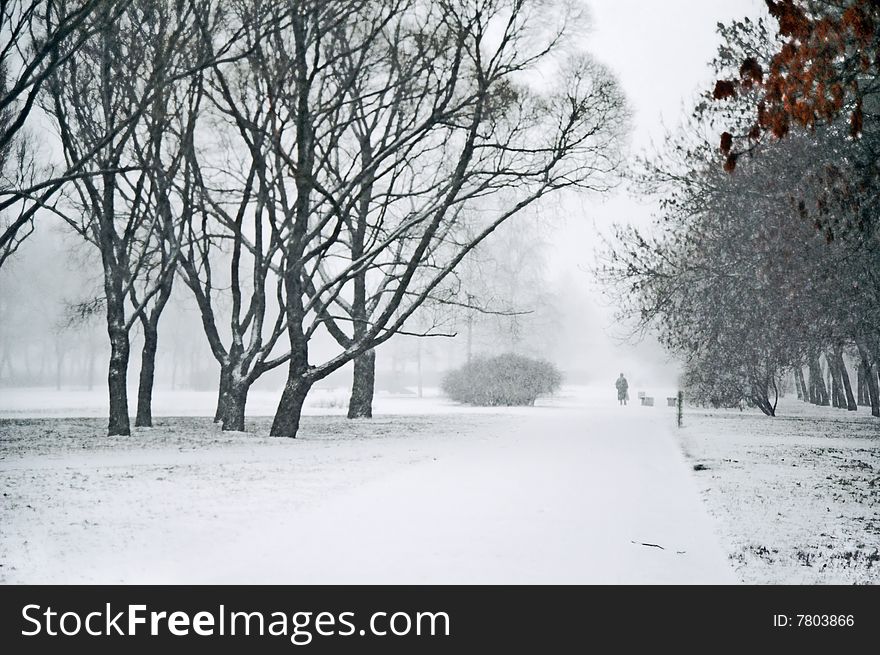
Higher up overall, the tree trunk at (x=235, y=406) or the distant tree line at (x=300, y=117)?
the distant tree line at (x=300, y=117)

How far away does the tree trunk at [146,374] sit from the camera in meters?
20.2

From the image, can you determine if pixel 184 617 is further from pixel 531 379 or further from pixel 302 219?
pixel 531 379

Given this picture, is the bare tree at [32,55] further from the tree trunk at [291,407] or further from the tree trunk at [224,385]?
the tree trunk at [291,407]

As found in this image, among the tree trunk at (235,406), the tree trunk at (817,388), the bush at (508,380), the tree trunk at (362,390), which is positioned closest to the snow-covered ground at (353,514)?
the tree trunk at (235,406)

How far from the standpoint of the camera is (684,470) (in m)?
11.9

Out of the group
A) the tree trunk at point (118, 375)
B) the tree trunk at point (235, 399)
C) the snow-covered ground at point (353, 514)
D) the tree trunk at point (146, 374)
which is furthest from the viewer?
the tree trunk at point (146, 374)

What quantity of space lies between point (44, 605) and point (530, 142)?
15361 mm

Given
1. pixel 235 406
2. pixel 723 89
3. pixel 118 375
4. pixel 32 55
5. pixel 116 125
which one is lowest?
pixel 235 406

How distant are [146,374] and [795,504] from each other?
16162mm

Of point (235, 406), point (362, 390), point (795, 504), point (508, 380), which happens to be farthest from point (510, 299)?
point (795, 504)

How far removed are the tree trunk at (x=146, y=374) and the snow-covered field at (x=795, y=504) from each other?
12947 millimetres

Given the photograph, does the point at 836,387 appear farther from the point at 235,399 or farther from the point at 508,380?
the point at 235,399

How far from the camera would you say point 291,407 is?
17547 mm

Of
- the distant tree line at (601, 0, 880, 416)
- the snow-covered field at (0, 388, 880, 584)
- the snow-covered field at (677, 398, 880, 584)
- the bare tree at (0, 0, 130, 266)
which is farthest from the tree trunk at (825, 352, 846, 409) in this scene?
the bare tree at (0, 0, 130, 266)
